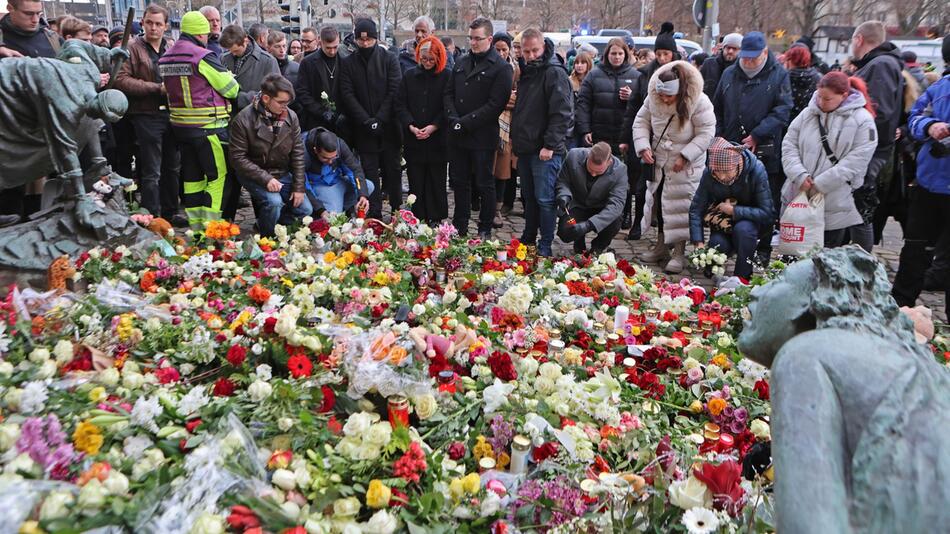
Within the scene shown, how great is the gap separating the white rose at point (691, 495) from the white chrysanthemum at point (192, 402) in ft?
5.04

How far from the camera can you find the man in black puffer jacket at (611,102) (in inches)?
285

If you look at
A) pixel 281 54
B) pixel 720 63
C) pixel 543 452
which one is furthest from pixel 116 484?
pixel 720 63

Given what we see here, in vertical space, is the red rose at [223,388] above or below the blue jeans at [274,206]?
below

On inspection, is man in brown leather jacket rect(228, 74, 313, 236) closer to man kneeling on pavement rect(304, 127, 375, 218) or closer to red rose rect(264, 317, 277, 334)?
man kneeling on pavement rect(304, 127, 375, 218)

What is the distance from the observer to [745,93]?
6.64 metres

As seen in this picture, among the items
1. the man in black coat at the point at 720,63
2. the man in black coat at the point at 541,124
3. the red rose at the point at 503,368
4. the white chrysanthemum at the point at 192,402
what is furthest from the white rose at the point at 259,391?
the man in black coat at the point at 720,63

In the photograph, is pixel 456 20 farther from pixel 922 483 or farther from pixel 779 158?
pixel 922 483

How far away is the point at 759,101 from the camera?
656cm

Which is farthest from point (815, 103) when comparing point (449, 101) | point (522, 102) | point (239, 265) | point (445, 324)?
point (239, 265)

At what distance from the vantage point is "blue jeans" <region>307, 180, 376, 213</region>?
625 centimetres

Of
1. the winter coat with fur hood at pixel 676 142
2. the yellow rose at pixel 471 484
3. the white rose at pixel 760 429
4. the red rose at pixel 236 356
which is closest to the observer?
the yellow rose at pixel 471 484

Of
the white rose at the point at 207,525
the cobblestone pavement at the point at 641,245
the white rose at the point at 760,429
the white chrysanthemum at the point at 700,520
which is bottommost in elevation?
the cobblestone pavement at the point at 641,245

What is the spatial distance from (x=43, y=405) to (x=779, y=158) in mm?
6139

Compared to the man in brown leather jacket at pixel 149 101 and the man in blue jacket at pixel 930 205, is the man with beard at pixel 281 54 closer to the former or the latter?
the man in brown leather jacket at pixel 149 101
